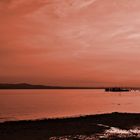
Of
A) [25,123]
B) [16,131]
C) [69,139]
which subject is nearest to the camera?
[69,139]

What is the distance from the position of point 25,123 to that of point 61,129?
5.22 metres

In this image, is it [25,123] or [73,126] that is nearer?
[73,126]

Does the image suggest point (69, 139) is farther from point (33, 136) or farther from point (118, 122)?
point (118, 122)

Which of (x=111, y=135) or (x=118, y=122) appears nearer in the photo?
(x=111, y=135)

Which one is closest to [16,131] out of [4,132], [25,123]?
[4,132]

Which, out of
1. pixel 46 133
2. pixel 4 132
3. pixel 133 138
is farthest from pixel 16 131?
pixel 133 138

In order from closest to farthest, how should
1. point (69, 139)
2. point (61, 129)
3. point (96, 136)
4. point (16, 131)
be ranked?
point (69, 139) → point (96, 136) → point (16, 131) → point (61, 129)

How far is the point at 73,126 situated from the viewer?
94.1 ft

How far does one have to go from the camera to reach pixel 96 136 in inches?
917

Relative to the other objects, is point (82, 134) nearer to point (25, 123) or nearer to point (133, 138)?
point (133, 138)

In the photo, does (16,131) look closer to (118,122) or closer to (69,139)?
(69,139)

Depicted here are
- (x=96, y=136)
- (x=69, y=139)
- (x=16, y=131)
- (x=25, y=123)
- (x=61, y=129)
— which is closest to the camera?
(x=69, y=139)

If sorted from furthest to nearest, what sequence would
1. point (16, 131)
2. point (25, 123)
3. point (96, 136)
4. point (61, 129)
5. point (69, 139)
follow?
1. point (25, 123)
2. point (61, 129)
3. point (16, 131)
4. point (96, 136)
5. point (69, 139)

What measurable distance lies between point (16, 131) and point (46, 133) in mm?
2592
